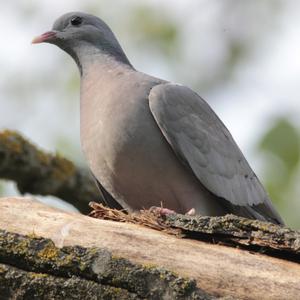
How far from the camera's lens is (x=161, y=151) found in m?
5.22

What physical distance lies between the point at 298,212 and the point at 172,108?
81.0 inches

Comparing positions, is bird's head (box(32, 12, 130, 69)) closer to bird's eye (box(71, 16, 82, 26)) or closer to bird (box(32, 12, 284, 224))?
bird's eye (box(71, 16, 82, 26))

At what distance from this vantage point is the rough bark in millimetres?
5684

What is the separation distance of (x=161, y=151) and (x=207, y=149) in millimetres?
407

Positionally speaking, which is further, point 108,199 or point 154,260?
point 108,199

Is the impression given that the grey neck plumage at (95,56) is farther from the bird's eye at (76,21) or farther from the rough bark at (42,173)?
the rough bark at (42,173)

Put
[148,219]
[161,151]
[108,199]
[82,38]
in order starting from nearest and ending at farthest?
[148,219] → [161,151] → [108,199] → [82,38]

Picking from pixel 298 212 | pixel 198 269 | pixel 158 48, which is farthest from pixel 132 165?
pixel 158 48

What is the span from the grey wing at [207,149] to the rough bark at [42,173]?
1010 millimetres

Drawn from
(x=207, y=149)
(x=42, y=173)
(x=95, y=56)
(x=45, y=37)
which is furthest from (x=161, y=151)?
(x=45, y=37)

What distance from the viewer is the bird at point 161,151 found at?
17.0 ft

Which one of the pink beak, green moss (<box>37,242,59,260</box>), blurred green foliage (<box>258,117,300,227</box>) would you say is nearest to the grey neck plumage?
the pink beak

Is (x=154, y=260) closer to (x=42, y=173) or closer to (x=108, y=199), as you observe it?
(x=108, y=199)

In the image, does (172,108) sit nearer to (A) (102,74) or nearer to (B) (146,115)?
(B) (146,115)
